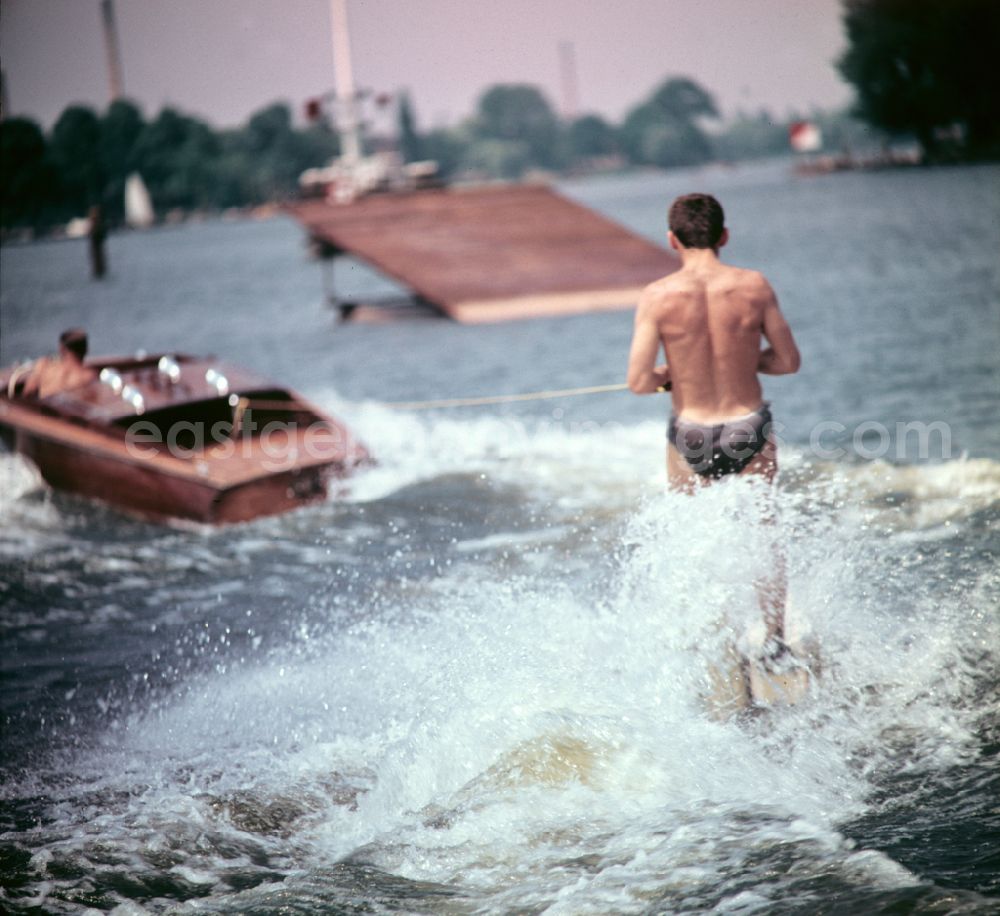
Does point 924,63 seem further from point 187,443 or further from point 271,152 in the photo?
point 271,152

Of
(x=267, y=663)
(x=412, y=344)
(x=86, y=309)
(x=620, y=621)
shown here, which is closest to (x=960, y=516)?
(x=620, y=621)

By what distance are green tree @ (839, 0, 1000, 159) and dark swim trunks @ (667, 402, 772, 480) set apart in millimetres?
39954

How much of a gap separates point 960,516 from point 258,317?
127 feet

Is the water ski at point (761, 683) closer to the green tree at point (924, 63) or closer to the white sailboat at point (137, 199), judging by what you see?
the green tree at point (924, 63)

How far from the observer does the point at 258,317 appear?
46188 mm

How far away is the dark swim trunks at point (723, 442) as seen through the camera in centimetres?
590

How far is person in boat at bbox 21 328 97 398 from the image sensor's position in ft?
43.8

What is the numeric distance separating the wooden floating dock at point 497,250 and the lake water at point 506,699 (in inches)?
596

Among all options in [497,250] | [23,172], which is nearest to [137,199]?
[23,172]

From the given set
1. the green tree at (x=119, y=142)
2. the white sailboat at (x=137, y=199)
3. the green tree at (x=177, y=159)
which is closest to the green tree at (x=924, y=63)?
the green tree at (x=119, y=142)

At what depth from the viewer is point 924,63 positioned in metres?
58.8

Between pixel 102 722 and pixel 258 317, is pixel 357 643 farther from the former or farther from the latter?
pixel 258 317

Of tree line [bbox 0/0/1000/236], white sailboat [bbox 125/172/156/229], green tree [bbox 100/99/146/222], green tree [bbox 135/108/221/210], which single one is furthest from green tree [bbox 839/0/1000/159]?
white sailboat [bbox 125/172/156/229]

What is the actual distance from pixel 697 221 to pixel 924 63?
5969 centimetres
